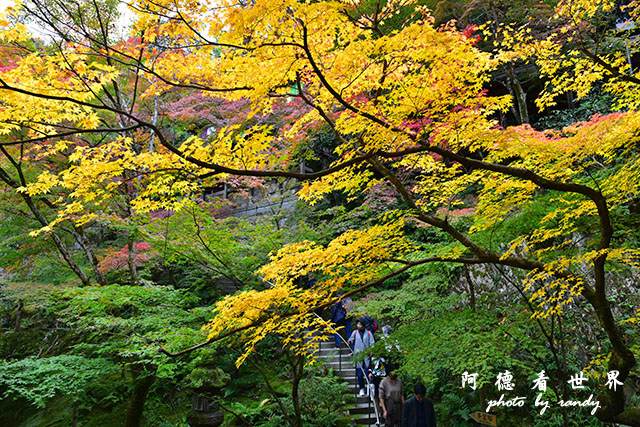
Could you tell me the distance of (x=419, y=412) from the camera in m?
5.75

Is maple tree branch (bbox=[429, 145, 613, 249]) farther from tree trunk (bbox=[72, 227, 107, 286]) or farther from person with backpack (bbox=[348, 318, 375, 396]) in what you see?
tree trunk (bbox=[72, 227, 107, 286])

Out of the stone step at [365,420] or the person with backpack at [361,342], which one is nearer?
the stone step at [365,420]

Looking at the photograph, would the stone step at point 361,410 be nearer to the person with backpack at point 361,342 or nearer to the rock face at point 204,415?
the person with backpack at point 361,342

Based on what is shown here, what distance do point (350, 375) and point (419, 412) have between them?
13.1 feet

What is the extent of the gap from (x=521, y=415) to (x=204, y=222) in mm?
6919

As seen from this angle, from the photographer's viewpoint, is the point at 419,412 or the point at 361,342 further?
the point at 361,342

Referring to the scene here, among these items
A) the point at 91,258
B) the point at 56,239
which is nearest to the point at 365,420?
the point at 91,258

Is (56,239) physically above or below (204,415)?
above

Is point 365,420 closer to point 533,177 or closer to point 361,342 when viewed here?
point 361,342

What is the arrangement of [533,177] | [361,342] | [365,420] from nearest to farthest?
1. [533,177]
2. [365,420]
3. [361,342]

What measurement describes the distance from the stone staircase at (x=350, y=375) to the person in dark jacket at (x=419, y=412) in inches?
51.4

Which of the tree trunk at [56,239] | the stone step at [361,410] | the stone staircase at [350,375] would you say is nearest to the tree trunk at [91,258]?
the tree trunk at [56,239]

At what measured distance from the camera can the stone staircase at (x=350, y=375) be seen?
7.70 metres

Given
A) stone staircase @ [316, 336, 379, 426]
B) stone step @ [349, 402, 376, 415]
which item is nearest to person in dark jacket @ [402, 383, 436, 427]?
stone staircase @ [316, 336, 379, 426]
